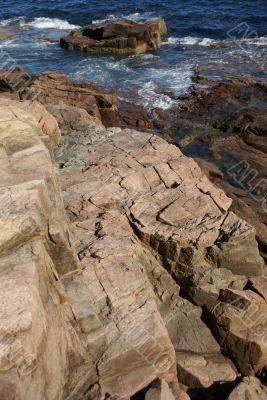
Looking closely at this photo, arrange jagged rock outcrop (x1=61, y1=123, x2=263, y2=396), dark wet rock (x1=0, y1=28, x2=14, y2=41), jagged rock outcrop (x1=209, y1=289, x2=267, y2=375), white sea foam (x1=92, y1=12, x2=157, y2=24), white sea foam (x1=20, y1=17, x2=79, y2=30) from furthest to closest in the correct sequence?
white sea foam (x1=20, y1=17, x2=79, y2=30) → white sea foam (x1=92, y1=12, x2=157, y2=24) → dark wet rock (x1=0, y1=28, x2=14, y2=41) → jagged rock outcrop (x1=61, y1=123, x2=263, y2=396) → jagged rock outcrop (x1=209, y1=289, x2=267, y2=375)

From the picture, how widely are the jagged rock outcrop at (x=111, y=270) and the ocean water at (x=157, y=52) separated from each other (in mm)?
14085

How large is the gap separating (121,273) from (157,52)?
1127 inches

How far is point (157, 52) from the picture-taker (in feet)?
113

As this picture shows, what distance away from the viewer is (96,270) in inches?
353

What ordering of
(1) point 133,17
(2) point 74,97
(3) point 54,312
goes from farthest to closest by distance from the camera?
1. (1) point 133,17
2. (2) point 74,97
3. (3) point 54,312

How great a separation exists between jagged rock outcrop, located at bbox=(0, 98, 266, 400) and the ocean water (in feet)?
46.2

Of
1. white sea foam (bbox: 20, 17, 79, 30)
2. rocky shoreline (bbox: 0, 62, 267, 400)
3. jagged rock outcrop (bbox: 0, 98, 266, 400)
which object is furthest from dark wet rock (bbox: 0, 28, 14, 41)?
jagged rock outcrop (bbox: 0, 98, 266, 400)

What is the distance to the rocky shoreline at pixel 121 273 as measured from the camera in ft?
21.0

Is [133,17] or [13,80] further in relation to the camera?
[133,17]

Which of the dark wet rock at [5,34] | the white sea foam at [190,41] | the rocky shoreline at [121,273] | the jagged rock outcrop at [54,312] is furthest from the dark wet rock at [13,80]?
the dark wet rock at [5,34]

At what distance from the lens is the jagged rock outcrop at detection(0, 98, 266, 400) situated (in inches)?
243

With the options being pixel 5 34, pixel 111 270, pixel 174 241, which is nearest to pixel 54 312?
pixel 111 270

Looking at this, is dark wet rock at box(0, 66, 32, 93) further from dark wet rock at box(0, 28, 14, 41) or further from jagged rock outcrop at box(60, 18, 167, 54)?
dark wet rock at box(0, 28, 14, 41)

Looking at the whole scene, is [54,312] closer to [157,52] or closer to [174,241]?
[174,241]
